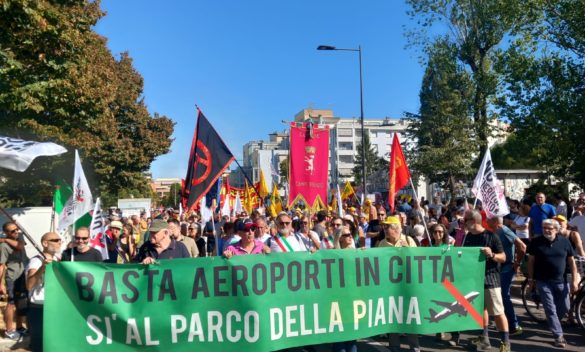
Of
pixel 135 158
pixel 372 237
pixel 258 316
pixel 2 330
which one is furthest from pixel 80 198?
pixel 135 158

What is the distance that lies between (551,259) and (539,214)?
4.14 metres

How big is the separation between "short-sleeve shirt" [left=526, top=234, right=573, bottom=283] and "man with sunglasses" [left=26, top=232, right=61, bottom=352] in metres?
5.76

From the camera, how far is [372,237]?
10.6 m

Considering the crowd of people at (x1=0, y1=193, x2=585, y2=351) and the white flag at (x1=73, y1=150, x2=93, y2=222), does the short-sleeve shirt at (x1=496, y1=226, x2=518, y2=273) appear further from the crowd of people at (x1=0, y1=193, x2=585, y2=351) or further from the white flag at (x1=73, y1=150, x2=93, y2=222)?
the white flag at (x1=73, y1=150, x2=93, y2=222)

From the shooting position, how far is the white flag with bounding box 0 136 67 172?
203 inches

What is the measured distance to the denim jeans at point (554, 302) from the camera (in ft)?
22.6

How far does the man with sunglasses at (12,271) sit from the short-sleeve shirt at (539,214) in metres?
9.07

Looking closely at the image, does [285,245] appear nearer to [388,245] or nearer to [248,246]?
[248,246]

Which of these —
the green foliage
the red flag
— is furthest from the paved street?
the green foliage

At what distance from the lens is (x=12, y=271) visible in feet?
25.6

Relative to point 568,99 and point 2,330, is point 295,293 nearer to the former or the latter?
point 2,330

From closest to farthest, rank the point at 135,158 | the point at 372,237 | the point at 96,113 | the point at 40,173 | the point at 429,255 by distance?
the point at 429,255 → the point at 372,237 → the point at 96,113 → the point at 40,173 → the point at 135,158

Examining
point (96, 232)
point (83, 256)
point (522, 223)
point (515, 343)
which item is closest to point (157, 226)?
point (83, 256)

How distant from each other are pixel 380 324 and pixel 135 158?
32.3m
